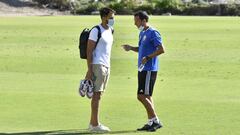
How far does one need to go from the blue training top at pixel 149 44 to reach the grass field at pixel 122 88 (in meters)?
1.09

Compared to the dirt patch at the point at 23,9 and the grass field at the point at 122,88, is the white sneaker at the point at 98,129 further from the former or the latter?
the dirt patch at the point at 23,9

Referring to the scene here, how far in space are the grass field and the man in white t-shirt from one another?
529mm

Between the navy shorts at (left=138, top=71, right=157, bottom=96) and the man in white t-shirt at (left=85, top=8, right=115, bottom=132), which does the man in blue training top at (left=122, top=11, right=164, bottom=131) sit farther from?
the man in white t-shirt at (left=85, top=8, right=115, bottom=132)

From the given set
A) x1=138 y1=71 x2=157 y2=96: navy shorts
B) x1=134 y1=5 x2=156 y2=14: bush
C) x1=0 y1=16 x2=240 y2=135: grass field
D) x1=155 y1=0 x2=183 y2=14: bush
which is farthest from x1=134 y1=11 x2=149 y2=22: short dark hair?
x1=134 y1=5 x2=156 y2=14: bush

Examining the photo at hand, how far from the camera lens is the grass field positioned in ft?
Answer: 45.9

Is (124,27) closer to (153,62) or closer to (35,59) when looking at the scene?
(35,59)

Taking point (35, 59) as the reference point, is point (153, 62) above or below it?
above

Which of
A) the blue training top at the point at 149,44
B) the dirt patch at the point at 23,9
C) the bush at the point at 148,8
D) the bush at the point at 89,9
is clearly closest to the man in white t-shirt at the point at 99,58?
the blue training top at the point at 149,44

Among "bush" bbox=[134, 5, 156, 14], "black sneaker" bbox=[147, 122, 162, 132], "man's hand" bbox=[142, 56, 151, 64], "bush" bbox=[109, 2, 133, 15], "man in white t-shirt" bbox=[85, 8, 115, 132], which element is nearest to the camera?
"man in white t-shirt" bbox=[85, 8, 115, 132]

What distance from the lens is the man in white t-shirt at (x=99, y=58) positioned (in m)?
12.8

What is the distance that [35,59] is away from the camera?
26.5 m

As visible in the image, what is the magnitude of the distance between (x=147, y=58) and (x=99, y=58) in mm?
759

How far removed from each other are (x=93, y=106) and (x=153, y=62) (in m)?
1.18

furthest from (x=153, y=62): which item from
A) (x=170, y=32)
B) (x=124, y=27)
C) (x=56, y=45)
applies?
(x=124, y=27)
